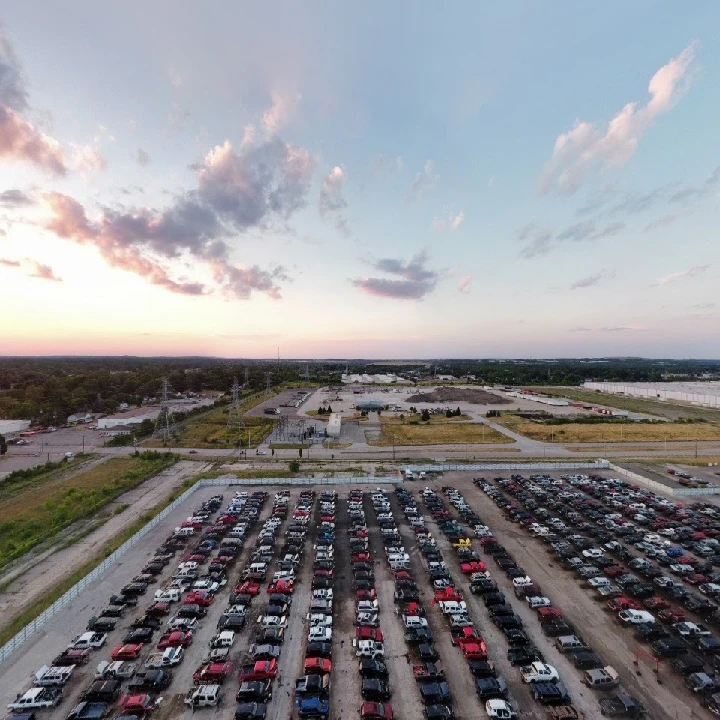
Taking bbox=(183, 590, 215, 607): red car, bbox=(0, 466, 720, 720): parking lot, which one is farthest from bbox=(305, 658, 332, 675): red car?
bbox=(183, 590, 215, 607): red car

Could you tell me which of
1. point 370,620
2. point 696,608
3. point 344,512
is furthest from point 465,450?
point 370,620

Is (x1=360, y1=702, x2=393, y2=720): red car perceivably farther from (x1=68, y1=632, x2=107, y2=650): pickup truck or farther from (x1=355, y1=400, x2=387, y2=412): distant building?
(x1=355, y1=400, x2=387, y2=412): distant building

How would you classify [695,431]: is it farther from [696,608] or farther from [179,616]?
[179,616]

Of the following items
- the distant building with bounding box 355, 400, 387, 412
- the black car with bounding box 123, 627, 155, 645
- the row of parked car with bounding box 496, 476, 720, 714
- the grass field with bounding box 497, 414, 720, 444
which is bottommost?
the grass field with bounding box 497, 414, 720, 444

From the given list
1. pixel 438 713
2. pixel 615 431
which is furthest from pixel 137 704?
pixel 615 431

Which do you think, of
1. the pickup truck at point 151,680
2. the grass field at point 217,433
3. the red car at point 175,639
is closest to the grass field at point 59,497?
the grass field at point 217,433

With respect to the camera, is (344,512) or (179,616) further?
(344,512)
